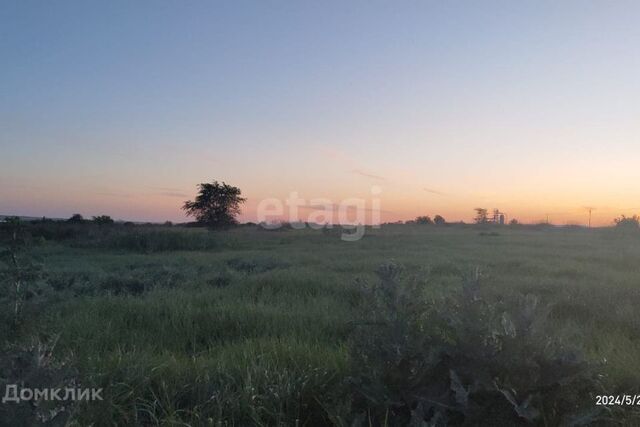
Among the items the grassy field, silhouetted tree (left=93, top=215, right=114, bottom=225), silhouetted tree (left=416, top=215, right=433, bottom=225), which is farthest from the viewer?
silhouetted tree (left=416, top=215, right=433, bottom=225)

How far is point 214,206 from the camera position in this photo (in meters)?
45.4

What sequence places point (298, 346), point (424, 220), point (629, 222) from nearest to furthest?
point (298, 346), point (629, 222), point (424, 220)

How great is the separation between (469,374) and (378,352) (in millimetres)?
546

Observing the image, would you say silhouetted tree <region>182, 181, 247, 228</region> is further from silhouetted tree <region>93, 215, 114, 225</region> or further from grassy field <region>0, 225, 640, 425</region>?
grassy field <region>0, 225, 640, 425</region>

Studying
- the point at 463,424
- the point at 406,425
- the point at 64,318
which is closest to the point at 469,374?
the point at 463,424

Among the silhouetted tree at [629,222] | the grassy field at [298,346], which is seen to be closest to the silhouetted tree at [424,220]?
the silhouetted tree at [629,222]

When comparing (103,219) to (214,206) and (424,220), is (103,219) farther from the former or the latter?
(424,220)

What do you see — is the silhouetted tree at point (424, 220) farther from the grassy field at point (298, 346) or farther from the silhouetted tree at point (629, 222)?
the grassy field at point (298, 346)

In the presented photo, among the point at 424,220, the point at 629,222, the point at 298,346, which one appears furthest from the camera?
the point at 424,220

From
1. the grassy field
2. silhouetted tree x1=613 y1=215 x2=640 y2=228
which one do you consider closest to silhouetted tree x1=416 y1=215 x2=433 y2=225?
silhouetted tree x1=613 y1=215 x2=640 y2=228

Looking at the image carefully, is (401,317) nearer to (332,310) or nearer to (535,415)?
(535,415)

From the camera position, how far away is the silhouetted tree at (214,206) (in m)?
44.9

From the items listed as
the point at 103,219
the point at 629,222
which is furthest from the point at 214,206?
the point at 629,222

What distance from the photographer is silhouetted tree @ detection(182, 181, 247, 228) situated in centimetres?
4488
